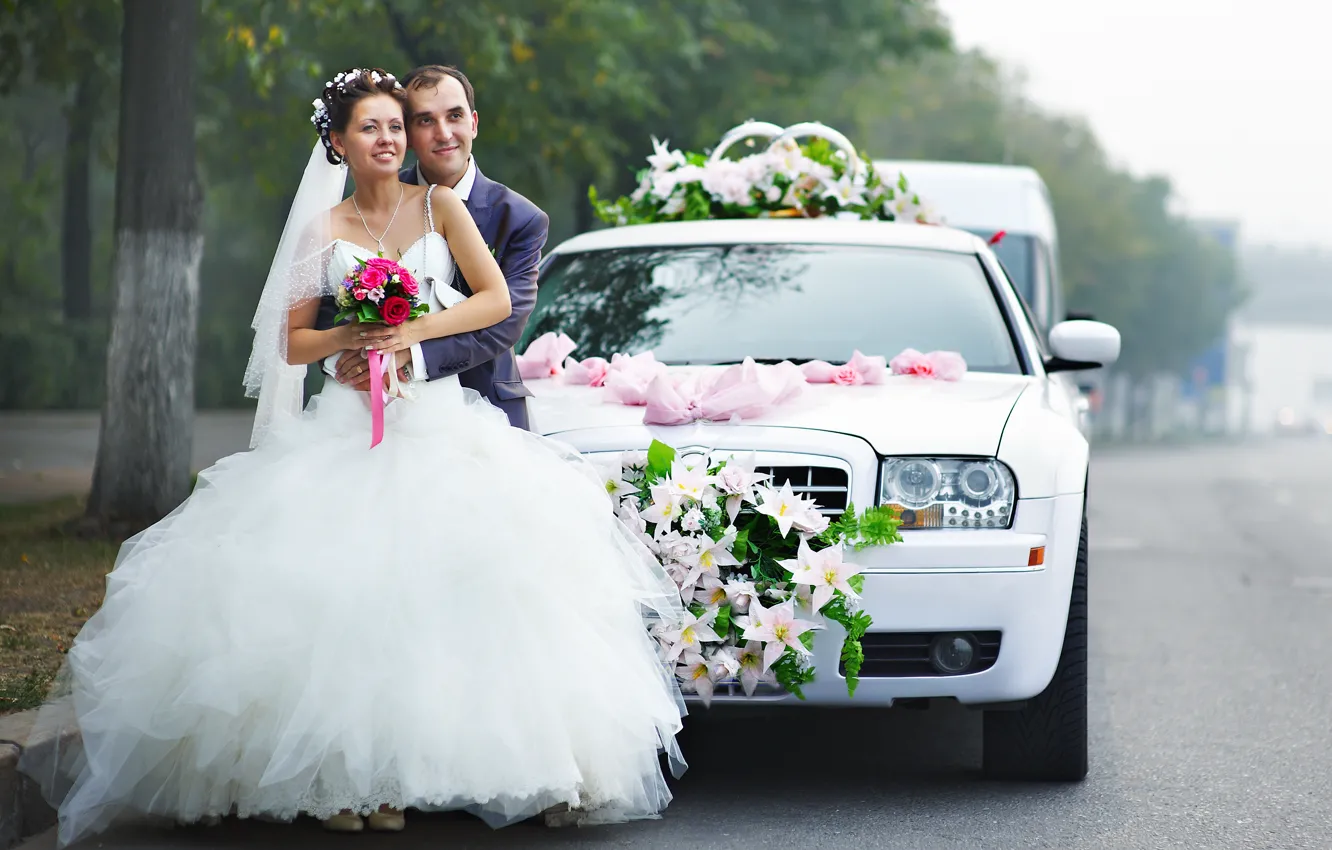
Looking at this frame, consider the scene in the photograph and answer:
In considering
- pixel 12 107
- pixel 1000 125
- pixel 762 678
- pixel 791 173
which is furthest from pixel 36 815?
pixel 1000 125

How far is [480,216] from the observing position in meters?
5.10

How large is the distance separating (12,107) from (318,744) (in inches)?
1213

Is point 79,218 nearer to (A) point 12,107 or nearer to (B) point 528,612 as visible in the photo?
(A) point 12,107

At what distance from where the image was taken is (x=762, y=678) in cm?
489

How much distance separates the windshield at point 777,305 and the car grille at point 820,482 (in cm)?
105

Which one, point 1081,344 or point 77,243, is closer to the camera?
point 1081,344

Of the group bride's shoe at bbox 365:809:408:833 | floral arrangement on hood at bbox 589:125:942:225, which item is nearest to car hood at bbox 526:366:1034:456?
bride's shoe at bbox 365:809:408:833

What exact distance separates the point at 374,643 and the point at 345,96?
4.89 feet

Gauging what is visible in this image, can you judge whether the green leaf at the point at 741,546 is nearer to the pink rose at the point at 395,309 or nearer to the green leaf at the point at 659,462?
the green leaf at the point at 659,462

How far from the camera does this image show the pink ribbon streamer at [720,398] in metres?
5.17

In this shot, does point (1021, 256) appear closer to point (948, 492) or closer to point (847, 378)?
point (847, 378)

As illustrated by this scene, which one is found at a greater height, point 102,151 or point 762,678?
point 102,151

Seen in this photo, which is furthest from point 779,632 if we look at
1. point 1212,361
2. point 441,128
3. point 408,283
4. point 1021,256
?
point 1212,361

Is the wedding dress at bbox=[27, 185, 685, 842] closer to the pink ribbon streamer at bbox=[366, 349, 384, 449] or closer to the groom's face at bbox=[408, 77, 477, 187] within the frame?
the pink ribbon streamer at bbox=[366, 349, 384, 449]
